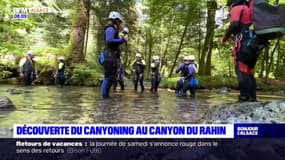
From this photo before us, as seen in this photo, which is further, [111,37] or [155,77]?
[155,77]

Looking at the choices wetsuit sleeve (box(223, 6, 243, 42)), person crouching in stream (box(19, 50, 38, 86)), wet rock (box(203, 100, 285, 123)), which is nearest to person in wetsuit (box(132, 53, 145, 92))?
person crouching in stream (box(19, 50, 38, 86))

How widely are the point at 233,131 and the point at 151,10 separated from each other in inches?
525

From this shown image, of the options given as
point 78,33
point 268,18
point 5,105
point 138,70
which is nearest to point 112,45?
point 5,105

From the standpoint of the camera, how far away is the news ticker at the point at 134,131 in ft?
6.45

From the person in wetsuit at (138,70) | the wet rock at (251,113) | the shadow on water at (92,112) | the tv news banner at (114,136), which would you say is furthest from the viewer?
the person in wetsuit at (138,70)

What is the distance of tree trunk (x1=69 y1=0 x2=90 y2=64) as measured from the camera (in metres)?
10.2

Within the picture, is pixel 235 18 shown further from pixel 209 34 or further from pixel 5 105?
pixel 209 34

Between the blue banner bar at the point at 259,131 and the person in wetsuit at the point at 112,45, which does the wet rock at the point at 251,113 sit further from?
the person in wetsuit at the point at 112,45

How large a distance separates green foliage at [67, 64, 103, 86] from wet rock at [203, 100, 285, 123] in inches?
270

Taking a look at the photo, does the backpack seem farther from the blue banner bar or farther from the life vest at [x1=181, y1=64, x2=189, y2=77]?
the life vest at [x1=181, y1=64, x2=189, y2=77]

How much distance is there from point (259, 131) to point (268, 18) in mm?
871

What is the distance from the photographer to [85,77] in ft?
31.4

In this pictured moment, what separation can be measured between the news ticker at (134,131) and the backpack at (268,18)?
32.6 inches

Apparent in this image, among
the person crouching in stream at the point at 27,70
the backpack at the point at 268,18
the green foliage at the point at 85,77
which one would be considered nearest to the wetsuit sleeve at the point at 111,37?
the backpack at the point at 268,18
